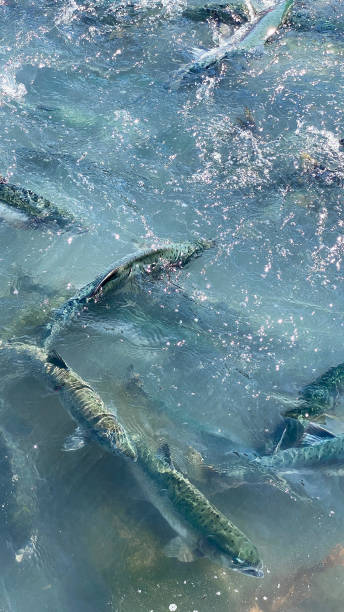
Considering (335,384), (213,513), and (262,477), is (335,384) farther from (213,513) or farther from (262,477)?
(213,513)

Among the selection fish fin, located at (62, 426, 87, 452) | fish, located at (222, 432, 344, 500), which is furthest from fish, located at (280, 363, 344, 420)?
fish fin, located at (62, 426, 87, 452)

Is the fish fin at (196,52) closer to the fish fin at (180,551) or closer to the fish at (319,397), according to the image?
the fish at (319,397)

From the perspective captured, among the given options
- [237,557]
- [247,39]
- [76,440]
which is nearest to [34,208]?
[76,440]

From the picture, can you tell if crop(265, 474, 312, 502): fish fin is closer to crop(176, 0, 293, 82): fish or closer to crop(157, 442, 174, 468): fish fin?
crop(157, 442, 174, 468): fish fin

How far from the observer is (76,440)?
462cm

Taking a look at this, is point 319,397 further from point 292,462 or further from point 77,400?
point 77,400

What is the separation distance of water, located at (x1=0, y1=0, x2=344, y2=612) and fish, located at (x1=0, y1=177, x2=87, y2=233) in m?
0.14

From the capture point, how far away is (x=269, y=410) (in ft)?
16.7

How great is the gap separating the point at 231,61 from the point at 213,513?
→ 25.0 feet

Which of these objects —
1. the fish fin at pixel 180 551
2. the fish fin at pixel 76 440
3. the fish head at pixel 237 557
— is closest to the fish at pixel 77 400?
the fish fin at pixel 76 440

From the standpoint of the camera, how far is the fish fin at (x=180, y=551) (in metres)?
4.25

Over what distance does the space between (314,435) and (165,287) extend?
2268 mm

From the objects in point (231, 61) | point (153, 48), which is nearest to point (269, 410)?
point (231, 61)

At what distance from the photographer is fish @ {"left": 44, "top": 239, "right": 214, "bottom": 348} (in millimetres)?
5395
